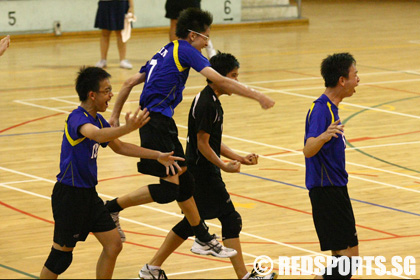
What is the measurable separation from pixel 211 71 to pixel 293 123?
5788 mm

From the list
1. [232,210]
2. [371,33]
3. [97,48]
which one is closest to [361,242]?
[232,210]

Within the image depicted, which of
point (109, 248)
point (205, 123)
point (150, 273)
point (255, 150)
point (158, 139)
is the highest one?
point (205, 123)

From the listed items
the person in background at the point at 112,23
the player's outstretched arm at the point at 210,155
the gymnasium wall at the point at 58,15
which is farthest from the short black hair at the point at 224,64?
the gymnasium wall at the point at 58,15

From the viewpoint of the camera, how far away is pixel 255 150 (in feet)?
33.3

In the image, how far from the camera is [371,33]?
69.7 feet

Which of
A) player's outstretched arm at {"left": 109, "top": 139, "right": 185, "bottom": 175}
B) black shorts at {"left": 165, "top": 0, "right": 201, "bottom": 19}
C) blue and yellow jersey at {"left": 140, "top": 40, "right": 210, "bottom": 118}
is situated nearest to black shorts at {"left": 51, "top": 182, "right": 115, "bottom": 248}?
player's outstretched arm at {"left": 109, "top": 139, "right": 185, "bottom": 175}

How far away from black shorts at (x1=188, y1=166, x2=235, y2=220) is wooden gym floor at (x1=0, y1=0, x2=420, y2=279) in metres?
0.49

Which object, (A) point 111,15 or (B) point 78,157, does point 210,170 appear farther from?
(A) point 111,15

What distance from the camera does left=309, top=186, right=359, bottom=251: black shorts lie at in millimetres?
5336

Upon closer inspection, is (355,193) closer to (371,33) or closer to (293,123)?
(293,123)

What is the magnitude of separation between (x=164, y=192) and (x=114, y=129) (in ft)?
3.42

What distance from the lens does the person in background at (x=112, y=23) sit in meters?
15.7

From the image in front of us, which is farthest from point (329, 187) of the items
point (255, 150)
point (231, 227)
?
point (255, 150)

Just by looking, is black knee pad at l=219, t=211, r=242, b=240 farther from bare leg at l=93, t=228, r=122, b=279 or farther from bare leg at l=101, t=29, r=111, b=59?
bare leg at l=101, t=29, r=111, b=59
